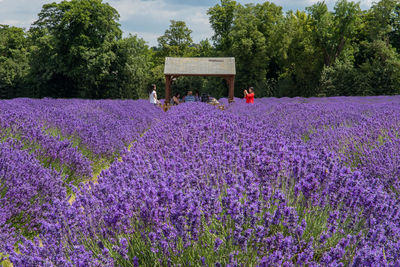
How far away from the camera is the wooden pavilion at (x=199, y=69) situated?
18312mm

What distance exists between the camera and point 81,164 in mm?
3916

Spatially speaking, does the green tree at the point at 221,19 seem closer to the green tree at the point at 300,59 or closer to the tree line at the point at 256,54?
the tree line at the point at 256,54

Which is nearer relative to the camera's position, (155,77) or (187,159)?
(187,159)

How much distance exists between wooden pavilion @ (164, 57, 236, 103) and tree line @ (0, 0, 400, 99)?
9.14 m

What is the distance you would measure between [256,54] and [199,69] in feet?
42.7

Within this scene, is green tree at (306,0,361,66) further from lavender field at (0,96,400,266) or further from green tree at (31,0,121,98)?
lavender field at (0,96,400,266)

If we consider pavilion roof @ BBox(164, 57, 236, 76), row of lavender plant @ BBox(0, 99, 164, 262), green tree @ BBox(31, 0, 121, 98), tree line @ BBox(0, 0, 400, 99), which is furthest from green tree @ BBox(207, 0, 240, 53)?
row of lavender plant @ BBox(0, 99, 164, 262)

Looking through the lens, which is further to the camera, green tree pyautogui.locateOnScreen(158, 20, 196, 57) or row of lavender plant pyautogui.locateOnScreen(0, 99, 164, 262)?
green tree pyautogui.locateOnScreen(158, 20, 196, 57)

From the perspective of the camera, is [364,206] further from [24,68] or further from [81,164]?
[24,68]

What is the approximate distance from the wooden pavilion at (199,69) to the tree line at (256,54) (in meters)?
9.14

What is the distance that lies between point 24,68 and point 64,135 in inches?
1416

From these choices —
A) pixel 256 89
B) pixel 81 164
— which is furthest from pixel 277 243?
pixel 256 89

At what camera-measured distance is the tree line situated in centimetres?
2584

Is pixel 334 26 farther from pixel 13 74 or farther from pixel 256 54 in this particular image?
pixel 13 74
